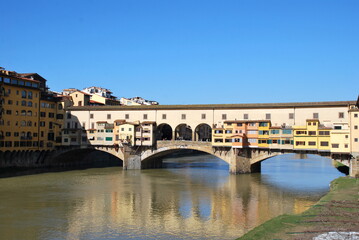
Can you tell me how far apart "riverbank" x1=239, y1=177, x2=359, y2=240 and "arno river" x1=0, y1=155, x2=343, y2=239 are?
2.71m

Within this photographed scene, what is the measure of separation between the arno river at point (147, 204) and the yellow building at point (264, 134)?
4.58 m

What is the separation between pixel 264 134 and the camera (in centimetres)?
5559

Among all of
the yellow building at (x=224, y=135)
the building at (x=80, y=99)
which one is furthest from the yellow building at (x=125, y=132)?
the building at (x=80, y=99)

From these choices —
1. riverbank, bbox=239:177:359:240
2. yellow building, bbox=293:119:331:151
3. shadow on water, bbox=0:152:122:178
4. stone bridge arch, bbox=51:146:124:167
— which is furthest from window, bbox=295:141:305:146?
shadow on water, bbox=0:152:122:178

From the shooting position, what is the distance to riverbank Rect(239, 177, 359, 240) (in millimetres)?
20297

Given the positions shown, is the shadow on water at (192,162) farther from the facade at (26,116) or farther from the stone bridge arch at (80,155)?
the facade at (26,116)

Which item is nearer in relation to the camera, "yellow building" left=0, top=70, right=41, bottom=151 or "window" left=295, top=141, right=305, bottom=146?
"window" left=295, top=141, right=305, bottom=146

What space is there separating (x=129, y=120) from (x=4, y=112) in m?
19.6

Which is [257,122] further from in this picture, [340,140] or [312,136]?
[340,140]

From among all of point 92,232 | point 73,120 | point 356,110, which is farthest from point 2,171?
point 356,110

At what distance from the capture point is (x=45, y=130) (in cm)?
6631

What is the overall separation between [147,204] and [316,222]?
1653cm

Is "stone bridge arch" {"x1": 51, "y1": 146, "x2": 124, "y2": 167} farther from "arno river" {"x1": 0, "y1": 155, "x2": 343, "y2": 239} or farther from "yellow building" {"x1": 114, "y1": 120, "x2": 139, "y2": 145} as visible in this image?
"arno river" {"x1": 0, "y1": 155, "x2": 343, "y2": 239}

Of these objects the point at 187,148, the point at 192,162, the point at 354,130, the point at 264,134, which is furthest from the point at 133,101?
the point at 354,130
